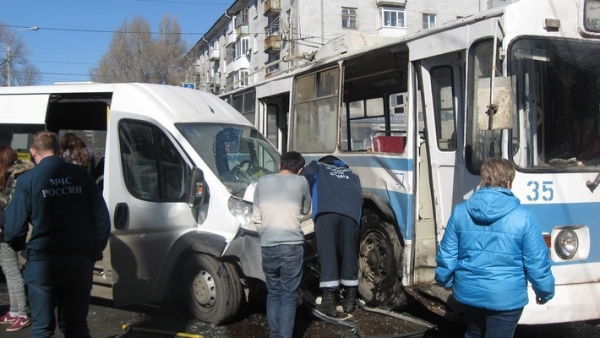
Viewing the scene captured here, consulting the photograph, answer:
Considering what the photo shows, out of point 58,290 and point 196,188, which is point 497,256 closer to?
point 58,290

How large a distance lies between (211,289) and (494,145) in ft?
10.1

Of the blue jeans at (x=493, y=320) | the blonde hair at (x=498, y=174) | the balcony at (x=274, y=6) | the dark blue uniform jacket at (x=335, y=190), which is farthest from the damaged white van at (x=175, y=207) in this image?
the balcony at (x=274, y=6)

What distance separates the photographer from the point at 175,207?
6035mm

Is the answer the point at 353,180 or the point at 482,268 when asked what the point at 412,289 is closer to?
the point at 353,180

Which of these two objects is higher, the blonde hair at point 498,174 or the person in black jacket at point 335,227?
the blonde hair at point 498,174

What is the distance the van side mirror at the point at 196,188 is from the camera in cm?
572

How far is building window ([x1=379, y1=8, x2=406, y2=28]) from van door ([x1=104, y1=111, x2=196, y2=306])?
31330 millimetres

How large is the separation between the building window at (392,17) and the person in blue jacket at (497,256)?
3336 cm

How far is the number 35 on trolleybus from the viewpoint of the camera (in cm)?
475

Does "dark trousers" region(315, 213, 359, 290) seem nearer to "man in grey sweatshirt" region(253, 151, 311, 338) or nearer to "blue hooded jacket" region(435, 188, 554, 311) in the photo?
"man in grey sweatshirt" region(253, 151, 311, 338)

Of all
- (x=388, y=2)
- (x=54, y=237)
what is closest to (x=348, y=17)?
(x=388, y=2)

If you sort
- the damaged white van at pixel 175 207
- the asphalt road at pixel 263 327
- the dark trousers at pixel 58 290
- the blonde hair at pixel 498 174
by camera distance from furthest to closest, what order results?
the damaged white van at pixel 175 207 < the asphalt road at pixel 263 327 < the dark trousers at pixel 58 290 < the blonde hair at pixel 498 174

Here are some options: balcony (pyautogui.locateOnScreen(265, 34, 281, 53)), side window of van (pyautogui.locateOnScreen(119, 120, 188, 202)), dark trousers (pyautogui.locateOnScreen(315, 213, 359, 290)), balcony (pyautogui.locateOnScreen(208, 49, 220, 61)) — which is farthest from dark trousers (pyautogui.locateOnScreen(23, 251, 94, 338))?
balcony (pyautogui.locateOnScreen(208, 49, 220, 61))

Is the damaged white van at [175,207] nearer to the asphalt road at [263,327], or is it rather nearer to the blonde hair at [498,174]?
the asphalt road at [263,327]
